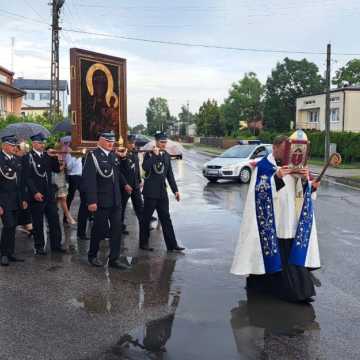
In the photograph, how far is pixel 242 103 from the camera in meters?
82.8

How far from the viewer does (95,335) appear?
481cm

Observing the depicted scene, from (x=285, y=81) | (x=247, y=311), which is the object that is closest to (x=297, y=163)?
(x=247, y=311)

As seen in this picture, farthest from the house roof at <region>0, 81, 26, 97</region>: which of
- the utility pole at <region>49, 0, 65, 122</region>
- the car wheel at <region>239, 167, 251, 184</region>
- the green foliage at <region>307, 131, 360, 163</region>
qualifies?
the green foliage at <region>307, 131, 360, 163</region>

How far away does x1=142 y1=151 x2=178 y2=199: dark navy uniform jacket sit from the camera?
27.2ft

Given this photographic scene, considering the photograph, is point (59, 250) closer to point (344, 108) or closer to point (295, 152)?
point (295, 152)

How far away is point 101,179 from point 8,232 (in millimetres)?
1462

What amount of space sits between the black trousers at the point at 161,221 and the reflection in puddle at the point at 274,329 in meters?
2.45

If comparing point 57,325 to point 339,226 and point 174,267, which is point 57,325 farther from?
point 339,226

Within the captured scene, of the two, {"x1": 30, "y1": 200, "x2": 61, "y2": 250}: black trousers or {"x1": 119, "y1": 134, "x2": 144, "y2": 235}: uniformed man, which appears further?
{"x1": 119, "y1": 134, "x2": 144, "y2": 235}: uniformed man

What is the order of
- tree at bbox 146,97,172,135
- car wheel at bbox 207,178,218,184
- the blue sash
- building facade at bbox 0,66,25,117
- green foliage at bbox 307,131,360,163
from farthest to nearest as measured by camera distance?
1. tree at bbox 146,97,172,135
2. building facade at bbox 0,66,25,117
3. green foliage at bbox 307,131,360,163
4. car wheel at bbox 207,178,218,184
5. the blue sash

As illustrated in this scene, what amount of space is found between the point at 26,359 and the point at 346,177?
68.0 feet

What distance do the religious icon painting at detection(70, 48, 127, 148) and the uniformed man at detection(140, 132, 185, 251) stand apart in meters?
0.93

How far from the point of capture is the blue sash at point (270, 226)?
5.82 metres

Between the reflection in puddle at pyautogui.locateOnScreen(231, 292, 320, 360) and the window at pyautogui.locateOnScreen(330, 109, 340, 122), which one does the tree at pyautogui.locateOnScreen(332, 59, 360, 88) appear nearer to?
the window at pyautogui.locateOnScreen(330, 109, 340, 122)
